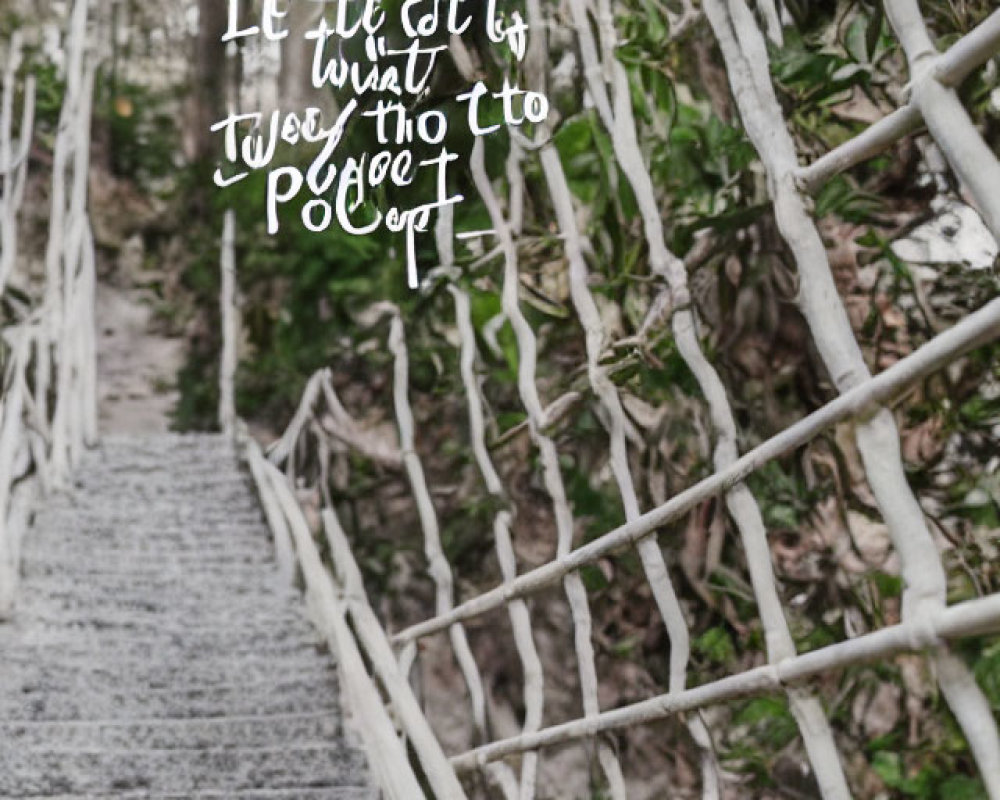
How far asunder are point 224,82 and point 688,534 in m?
6.84

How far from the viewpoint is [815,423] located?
4.48 feet

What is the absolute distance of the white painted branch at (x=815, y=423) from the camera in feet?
3.76

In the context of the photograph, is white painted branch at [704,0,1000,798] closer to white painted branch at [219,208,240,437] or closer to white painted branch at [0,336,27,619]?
white painted branch at [0,336,27,619]

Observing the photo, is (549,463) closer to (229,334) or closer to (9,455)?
(9,455)

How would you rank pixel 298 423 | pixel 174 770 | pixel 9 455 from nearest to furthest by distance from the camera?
pixel 174 770 → pixel 9 455 → pixel 298 423

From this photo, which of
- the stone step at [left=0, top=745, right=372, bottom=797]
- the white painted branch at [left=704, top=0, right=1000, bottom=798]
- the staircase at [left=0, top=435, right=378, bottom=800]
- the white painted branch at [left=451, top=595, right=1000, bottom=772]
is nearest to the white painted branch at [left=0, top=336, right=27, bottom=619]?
the staircase at [left=0, top=435, right=378, bottom=800]

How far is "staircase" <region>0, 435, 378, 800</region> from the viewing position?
272 cm

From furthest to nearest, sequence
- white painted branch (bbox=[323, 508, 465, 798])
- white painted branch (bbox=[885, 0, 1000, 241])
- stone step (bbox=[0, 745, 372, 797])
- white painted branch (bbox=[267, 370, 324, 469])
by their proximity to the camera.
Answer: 1. white painted branch (bbox=[267, 370, 324, 469])
2. stone step (bbox=[0, 745, 372, 797])
3. white painted branch (bbox=[323, 508, 465, 798])
4. white painted branch (bbox=[885, 0, 1000, 241])

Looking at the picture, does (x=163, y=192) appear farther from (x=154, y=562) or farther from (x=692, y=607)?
(x=692, y=607)

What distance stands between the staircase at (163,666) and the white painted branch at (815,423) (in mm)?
924

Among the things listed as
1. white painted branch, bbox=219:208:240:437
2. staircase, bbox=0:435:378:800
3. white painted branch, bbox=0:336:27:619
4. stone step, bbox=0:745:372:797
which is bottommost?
stone step, bbox=0:745:372:797

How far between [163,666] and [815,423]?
235cm

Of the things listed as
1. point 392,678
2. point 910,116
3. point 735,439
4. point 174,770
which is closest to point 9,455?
point 174,770

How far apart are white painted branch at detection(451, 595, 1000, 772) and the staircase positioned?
2.88ft
